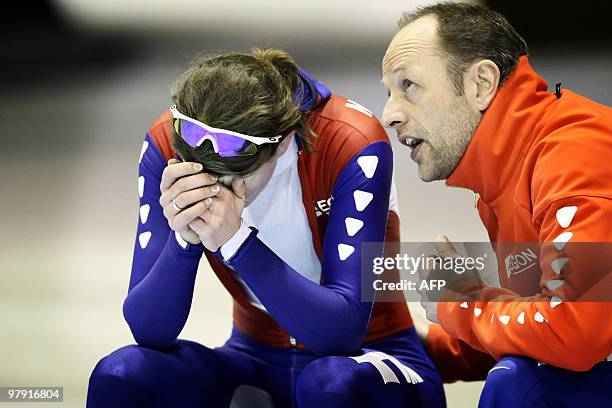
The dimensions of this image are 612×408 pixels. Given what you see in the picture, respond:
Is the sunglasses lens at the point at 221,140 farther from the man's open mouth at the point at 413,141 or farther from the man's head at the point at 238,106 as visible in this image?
the man's open mouth at the point at 413,141

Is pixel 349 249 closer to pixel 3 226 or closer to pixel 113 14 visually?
pixel 3 226

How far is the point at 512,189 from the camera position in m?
1.29

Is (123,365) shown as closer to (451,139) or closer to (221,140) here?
(221,140)

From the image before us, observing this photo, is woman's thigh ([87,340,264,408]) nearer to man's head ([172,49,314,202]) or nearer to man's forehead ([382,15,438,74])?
man's head ([172,49,314,202])

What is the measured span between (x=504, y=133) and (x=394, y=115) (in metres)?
0.18

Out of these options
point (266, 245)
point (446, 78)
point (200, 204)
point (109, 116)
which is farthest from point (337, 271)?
point (109, 116)

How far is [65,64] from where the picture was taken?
139 inches

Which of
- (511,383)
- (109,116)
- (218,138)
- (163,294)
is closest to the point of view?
(511,383)

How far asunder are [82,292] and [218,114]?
4.66ft

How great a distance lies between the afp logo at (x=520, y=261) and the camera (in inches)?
49.8

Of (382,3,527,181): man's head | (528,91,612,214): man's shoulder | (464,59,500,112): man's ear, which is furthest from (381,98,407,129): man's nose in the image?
(528,91,612,214): man's shoulder

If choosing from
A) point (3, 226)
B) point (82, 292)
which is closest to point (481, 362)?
point (82, 292)

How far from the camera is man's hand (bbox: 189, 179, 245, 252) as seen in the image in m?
1.23

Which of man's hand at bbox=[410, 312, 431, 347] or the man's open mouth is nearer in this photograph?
the man's open mouth
